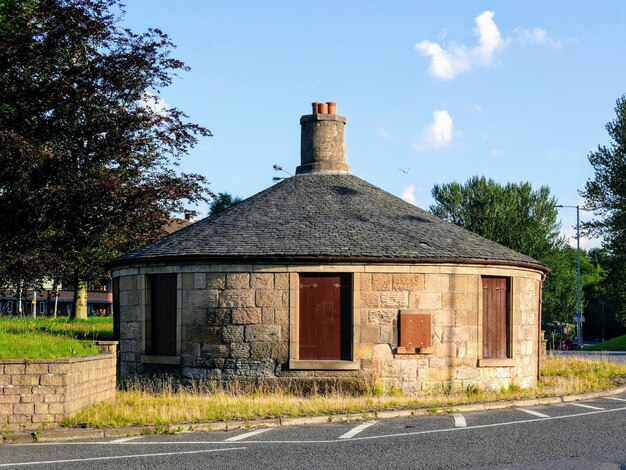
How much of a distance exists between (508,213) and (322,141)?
3812 cm

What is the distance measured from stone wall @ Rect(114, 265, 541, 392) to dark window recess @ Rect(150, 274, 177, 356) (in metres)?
0.34

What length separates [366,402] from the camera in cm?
1778

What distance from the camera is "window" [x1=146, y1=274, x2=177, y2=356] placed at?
21109 mm

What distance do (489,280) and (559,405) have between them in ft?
14.7

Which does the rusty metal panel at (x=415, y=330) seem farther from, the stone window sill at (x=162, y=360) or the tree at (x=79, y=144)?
the tree at (x=79, y=144)

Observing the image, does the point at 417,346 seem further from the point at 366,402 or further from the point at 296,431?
the point at 296,431

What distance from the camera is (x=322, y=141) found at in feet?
84.7

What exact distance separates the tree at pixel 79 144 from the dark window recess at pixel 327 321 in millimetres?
14987

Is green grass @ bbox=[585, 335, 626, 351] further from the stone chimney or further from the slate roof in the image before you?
the slate roof

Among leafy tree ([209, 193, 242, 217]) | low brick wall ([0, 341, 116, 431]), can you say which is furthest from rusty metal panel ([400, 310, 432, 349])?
leafy tree ([209, 193, 242, 217])

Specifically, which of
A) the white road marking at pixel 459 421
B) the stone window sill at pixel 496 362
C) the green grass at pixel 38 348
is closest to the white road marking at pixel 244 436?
the white road marking at pixel 459 421

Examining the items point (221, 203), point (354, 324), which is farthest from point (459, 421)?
point (221, 203)

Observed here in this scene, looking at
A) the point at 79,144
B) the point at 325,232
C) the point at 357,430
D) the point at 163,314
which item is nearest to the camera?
the point at 357,430

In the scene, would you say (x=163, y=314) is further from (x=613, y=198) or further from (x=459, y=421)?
(x=613, y=198)
